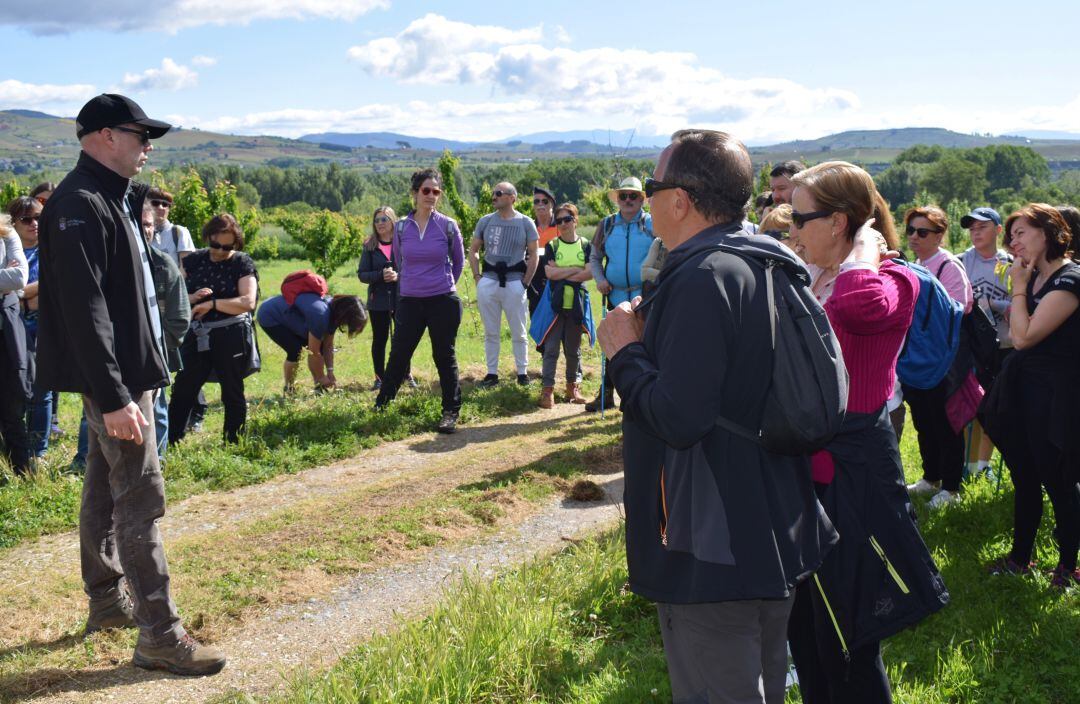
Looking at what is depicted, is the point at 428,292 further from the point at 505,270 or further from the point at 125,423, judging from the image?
the point at 125,423

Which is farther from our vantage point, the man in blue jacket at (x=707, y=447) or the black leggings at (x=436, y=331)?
the black leggings at (x=436, y=331)

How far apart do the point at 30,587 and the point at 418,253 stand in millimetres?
4421

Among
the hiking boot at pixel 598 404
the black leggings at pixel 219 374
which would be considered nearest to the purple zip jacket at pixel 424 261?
the black leggings at pixel 219 374

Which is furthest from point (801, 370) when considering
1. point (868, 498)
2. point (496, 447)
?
point (496, 447)

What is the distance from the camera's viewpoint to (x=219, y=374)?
7.33 meters

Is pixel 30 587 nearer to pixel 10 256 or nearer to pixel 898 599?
pixel 10 256

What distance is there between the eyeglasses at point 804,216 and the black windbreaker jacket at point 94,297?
2664 mm

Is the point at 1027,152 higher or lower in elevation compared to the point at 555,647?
higher

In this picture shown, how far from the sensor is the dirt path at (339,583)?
380 centimetres

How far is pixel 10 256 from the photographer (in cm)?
636

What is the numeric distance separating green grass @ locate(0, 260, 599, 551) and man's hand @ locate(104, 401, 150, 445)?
2.65 meters

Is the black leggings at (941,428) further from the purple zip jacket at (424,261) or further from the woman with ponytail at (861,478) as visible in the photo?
the purple zip jacket at (424,261)

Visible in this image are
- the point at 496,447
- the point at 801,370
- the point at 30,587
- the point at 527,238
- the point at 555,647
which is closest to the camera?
the point at 801,370

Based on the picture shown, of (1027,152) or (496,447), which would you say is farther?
(1027,152)
